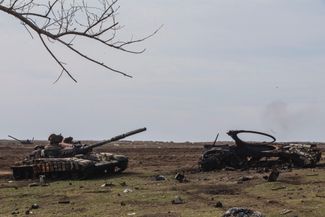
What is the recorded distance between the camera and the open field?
15031mm

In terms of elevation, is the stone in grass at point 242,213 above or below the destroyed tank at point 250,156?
below

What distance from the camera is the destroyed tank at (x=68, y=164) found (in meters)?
25.8

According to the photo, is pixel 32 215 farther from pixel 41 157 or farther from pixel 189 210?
pixel 41 157

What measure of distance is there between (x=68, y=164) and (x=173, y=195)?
8.96m

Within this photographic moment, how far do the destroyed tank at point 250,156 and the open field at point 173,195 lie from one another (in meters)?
1.41

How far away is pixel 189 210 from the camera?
48.8 feet

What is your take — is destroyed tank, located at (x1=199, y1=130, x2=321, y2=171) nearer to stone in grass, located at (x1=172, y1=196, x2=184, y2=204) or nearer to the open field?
the open field

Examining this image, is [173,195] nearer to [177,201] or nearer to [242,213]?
[177,201]

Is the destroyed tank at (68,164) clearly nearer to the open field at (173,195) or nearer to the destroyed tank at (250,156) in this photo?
the open field at (173,195)

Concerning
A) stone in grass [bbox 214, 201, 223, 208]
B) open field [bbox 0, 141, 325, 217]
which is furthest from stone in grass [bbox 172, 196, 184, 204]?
stone in grass [bbox 214, 201, 223, 208]

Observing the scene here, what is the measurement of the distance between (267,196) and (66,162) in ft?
35.7

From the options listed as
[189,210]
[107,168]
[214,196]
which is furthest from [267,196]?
[107,168]

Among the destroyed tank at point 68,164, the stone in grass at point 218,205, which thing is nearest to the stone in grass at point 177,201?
the stone in grass at point 218,205

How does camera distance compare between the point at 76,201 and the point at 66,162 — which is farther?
the point at 66,162
